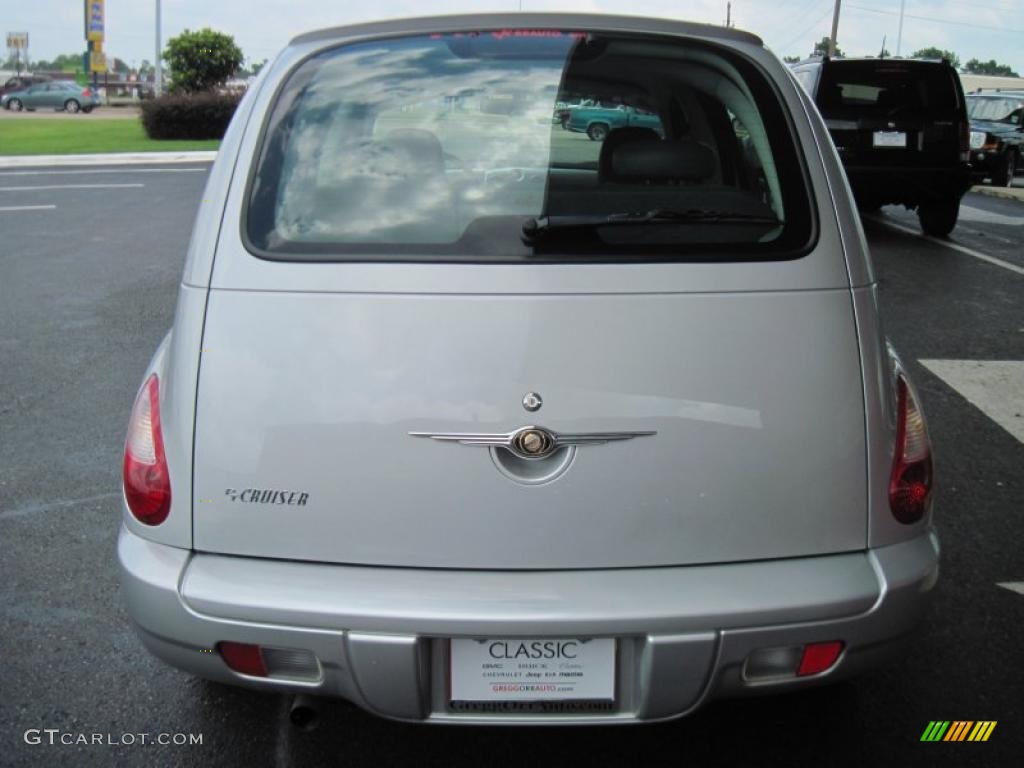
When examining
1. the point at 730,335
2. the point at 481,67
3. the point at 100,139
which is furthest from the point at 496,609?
the point at 100,139

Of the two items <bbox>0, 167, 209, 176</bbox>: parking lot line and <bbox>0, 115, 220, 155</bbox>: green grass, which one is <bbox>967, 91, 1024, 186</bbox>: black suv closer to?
<bbox>0, 167, 209, 176</bbox>: parking lot line

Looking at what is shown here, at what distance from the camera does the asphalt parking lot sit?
8.91ft

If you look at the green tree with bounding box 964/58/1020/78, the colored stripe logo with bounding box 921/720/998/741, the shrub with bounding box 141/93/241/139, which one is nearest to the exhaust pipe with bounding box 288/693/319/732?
the colored stripe logo with bounding box 921/720/998/741

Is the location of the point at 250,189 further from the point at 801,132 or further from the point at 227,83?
the point at 227,83

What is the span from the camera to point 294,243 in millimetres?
2371

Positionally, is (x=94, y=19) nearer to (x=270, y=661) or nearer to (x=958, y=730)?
(x=270, y=661)

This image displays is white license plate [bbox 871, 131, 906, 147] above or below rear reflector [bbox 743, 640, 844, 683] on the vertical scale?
above

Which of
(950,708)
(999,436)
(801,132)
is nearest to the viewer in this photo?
(801,132)

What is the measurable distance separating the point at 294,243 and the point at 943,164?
10.2m

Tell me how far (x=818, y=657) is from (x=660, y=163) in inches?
47.8

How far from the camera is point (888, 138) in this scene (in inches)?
437

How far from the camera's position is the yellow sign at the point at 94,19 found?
50.3 m

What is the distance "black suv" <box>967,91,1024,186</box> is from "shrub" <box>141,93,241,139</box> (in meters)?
16.6

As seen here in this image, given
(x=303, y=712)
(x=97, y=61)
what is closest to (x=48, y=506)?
(x=303, y=712)
